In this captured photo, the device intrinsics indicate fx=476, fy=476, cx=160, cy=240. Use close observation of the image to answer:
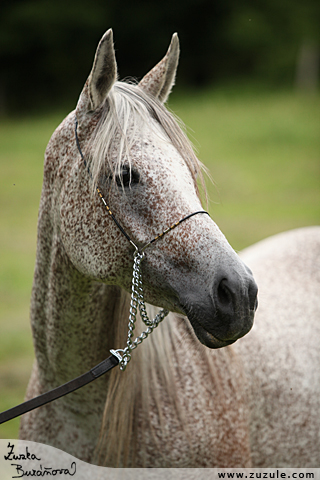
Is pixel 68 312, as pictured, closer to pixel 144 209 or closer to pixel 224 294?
pixel 144 209

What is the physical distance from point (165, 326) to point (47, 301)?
512mm

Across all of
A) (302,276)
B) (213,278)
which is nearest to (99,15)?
(302,276)

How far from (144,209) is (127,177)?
13cm

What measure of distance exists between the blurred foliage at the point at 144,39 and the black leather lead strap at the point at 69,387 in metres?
17.3

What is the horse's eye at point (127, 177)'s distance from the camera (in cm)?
164

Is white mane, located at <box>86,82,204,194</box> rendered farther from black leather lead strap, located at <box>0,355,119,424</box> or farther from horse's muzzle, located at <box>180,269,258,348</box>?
black leather lead strap, located at <box>0,355,119,424</box>

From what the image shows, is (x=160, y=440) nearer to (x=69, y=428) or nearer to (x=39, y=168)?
(x=69, y=428)

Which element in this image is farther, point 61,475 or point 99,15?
point 99,15

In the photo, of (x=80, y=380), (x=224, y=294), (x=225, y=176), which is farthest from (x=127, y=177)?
(x=225, y=176)

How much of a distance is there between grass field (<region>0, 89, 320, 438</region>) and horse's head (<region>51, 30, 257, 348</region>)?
2.64 meters

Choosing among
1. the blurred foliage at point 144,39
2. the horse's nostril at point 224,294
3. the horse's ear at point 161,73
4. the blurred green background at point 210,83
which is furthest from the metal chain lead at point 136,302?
the blurred foliage at point 144,39

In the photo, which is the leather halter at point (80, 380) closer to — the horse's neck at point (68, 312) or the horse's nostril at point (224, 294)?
the horse's neck at point (68, 312)

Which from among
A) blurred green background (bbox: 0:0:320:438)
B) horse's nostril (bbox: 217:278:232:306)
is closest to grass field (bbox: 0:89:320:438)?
blurred green background (bbox: 0:0:320:438)

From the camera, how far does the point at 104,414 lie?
1934 millimetres
